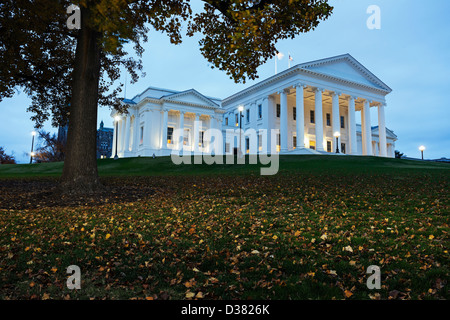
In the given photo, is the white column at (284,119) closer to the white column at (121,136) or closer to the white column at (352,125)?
the white column at (352,125)

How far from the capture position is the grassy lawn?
3.67m

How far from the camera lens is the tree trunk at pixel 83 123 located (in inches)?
416

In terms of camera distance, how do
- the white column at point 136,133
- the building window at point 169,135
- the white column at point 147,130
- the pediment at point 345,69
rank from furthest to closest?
the white column at point 136,133, the building window at point 169,135, the white column at point 147,130, the pediment at point 345,69

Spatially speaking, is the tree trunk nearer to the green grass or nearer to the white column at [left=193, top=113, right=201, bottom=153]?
the green grass

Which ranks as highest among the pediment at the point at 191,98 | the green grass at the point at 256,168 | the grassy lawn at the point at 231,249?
the pediment at the point at 191,98

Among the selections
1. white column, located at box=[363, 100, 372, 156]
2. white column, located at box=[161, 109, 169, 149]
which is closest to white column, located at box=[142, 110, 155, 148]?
white column, located at box=[161, 109, 169, 149]

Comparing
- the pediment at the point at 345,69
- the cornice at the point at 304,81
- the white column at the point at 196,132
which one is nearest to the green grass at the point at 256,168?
the cornice at the point at 304,81

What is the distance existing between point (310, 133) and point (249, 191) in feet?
140

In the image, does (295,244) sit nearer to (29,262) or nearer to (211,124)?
(29,262)

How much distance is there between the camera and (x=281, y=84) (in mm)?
45531

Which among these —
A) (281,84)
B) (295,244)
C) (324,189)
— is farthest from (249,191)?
(281,84)

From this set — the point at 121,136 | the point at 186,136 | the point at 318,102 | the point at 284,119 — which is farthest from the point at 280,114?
the point at 121,136

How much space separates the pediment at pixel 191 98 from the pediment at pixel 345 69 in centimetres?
1913
